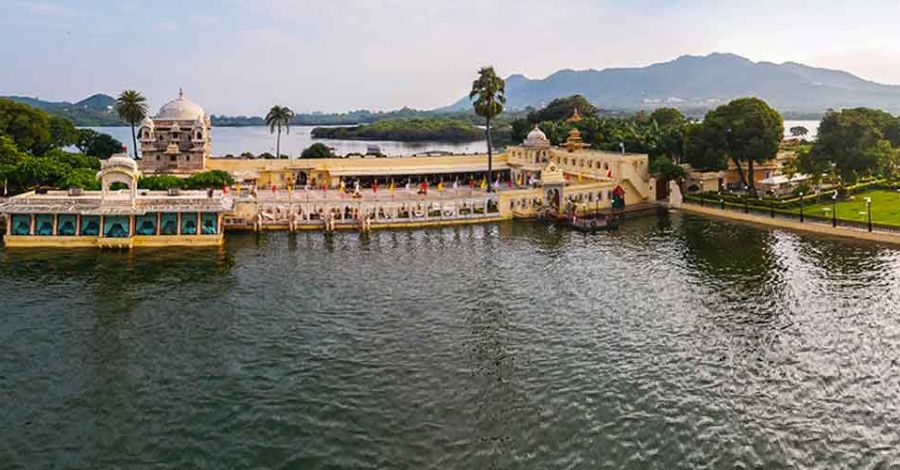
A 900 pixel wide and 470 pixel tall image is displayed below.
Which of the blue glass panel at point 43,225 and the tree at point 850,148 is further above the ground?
the tree at point 850,148

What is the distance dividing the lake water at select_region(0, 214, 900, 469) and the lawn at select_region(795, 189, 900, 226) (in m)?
10.2

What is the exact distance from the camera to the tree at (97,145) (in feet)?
312

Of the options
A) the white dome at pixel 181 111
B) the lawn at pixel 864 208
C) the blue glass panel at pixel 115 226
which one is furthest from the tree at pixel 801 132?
the blue glass panel at pixel 115 226

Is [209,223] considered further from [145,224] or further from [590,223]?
[590,223]

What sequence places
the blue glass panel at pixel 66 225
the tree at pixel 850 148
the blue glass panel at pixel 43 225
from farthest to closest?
the tree at pixel 850 148 < the blue glass panel at pixel 66 225 < the blue glass panel at pixel 43 225

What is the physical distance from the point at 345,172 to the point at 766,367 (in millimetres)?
58333

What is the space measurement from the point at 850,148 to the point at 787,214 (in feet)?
40.1

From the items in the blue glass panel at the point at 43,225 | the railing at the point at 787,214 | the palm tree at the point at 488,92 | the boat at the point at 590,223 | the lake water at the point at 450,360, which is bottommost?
the lake water at the point at 450,360

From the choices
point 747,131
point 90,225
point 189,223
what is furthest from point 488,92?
point 90,225

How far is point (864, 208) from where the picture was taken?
63469 mm

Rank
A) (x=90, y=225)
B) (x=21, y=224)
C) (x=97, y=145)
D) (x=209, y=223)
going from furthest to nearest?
(x=97, y=145) → (x=209, y=223) → (x=90, y=225) → (x=21, y=224)

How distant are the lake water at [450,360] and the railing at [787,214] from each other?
5664 millimetres

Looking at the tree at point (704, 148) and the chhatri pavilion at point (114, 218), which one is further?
the tree at point (704, 148)

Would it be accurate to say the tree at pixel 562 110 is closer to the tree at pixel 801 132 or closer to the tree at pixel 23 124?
the tree at pixel 801 132
